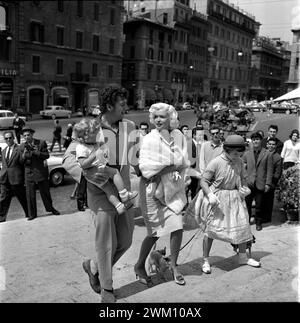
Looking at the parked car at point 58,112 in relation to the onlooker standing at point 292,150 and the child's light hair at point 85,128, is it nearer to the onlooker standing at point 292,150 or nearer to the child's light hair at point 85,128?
the onlooker standing at point 292,150

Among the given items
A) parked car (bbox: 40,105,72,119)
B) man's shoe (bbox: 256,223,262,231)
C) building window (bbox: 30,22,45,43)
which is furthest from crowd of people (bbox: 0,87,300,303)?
parked car (bbox: 40,105,72,119)

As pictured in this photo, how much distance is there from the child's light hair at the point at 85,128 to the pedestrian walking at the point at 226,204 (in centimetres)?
140

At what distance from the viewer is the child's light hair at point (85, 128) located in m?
3.09

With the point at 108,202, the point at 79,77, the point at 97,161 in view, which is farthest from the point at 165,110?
the point at 79,77

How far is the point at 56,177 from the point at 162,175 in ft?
26.2

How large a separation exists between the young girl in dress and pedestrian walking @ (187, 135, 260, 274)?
1163mm

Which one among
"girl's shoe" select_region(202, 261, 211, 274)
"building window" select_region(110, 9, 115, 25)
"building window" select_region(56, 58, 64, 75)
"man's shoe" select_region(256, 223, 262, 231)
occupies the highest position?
"building window" select_region(110, 9, 115, 25)

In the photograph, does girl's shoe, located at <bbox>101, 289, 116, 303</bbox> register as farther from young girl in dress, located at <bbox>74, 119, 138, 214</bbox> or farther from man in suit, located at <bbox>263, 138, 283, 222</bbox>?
man in suit, located at <bbox>263, 138, 283, 222</bbox>

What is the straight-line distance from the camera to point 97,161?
3.06 metres

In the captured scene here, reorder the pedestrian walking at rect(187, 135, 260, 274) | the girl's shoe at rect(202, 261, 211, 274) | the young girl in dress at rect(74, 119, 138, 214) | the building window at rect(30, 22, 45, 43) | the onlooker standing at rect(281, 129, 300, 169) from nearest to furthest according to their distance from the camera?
the young girl in dress at rect(74, 119, 138, 214)
the girl's shoe at rect(202, 261, 211, 274)
the pedestrian walking at rect(187, 135, 260, 274)
the building window at rect(30, 22, 45, 43)
the onlooker standing at rect(281, 129, 300, 169)

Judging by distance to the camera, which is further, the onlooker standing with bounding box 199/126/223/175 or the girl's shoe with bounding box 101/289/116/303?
the onlooker standing with bounding box 199/126/223/175

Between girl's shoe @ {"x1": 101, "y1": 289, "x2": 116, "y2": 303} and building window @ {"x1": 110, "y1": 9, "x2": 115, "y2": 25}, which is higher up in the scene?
building window @ {"x1": 110, "y1": 9, "x2": 115, "y2": 25}

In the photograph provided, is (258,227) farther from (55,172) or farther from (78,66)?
(55,172)

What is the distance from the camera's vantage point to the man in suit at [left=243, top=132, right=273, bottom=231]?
6039 millimetres
